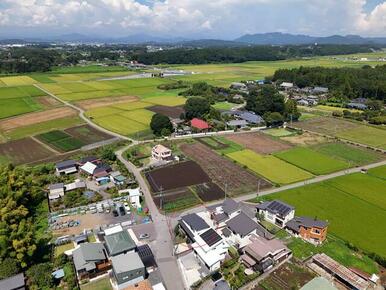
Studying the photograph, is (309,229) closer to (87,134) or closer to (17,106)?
(87,134)

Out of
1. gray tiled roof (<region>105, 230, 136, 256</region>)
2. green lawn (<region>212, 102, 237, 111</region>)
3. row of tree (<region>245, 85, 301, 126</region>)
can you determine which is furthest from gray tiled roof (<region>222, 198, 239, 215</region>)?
green lawn (<region>212, 102, 237, 111</region>)

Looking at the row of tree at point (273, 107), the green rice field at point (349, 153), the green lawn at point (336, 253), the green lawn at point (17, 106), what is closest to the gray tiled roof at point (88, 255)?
the green lawn at point (336, 253)

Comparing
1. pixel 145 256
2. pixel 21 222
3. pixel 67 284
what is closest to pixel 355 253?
pixel 145 256

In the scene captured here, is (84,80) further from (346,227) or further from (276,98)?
(346,227)

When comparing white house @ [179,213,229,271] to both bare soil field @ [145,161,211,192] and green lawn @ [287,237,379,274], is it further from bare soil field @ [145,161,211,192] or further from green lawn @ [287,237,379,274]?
bare soil field @ [145,161,211,192]

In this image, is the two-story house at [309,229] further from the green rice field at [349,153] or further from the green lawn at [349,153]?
the green lawn at [349,153]

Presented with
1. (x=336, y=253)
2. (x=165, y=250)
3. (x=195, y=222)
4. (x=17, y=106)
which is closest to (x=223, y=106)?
(x=17, y=106)
